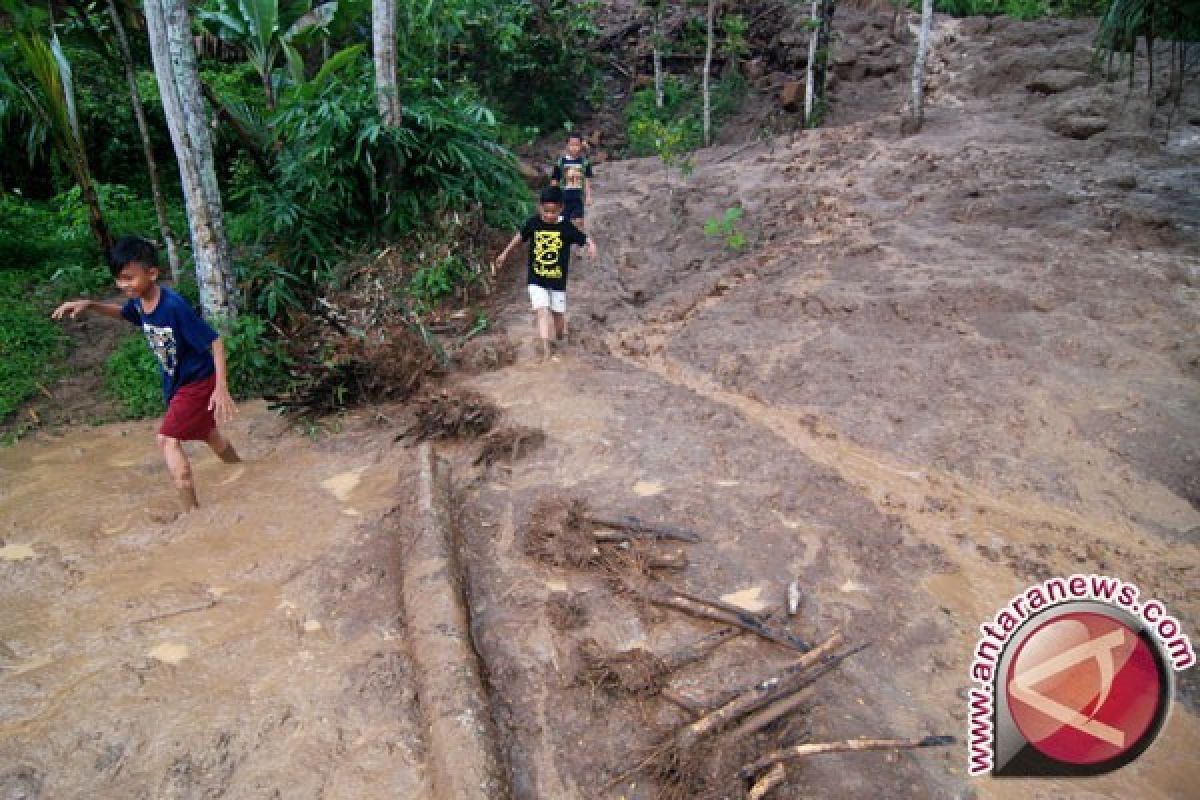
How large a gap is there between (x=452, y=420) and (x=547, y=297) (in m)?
1.59

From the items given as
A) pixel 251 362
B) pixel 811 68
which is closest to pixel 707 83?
pixel 811 68

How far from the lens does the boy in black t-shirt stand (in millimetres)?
5664

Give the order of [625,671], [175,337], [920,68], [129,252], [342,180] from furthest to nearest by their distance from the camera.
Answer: [920,68] → [342,180] → [175,337] → [129,252] → [625,671]

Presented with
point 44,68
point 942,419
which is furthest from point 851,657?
point 44,68

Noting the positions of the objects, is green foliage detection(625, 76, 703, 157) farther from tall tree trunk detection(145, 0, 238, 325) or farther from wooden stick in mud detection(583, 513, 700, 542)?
wooden stick in mud detection(583, 513, 700, 542)

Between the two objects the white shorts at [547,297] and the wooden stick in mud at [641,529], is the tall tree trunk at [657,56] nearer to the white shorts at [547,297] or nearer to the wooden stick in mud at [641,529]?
the white shorts at [547,297]

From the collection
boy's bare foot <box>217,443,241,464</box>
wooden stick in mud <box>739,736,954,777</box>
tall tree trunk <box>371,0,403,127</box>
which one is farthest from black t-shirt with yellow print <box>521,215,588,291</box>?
wooden stick in mud <box>739,736,954,777</box>

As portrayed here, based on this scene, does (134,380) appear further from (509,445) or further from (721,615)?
(721,615)

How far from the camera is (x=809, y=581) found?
327cm

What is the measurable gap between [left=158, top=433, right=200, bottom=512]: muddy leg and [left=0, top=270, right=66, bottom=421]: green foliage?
2.47 m

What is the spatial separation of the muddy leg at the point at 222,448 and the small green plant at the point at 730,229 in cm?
523

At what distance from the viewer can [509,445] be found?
4.41 m

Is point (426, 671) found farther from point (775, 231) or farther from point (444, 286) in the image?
point (775, 231)

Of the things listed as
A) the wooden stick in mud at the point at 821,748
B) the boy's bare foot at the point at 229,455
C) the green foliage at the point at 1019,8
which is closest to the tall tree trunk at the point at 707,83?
the green foliage at the point at 1019,8
